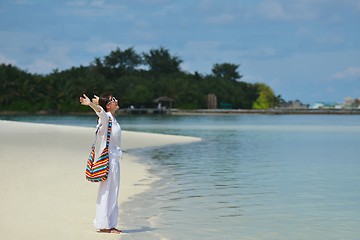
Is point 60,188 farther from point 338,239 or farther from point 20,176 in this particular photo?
point 338,239

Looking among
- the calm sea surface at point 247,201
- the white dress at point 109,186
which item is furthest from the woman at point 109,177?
the calm sea surface at point 247,201

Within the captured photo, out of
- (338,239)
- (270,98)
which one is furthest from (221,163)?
(270,98)

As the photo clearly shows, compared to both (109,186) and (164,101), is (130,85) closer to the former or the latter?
(164,101)

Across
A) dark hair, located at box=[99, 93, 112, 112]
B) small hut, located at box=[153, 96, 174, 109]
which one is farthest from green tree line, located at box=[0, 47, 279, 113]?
dark hair, located at box=[99, 93, 112, 112]

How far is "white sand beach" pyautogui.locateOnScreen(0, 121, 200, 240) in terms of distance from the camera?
344 inches

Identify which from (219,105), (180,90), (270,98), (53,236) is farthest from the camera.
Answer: (270,98)

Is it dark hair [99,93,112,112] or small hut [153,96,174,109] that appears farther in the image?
small hut [153,96,174,109]

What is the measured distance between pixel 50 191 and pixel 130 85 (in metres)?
117

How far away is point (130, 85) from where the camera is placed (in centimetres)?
12900

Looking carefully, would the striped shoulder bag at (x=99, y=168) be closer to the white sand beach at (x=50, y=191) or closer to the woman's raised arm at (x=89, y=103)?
the woman's raised arm at (x=89, y=103)

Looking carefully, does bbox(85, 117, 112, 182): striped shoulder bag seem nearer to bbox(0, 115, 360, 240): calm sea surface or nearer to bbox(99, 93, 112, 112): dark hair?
bbox(99, 93, 112, 112): dark hair

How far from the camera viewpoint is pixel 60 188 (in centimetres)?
1275

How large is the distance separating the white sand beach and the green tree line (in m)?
86.8

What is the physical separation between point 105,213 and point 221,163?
490 inches
